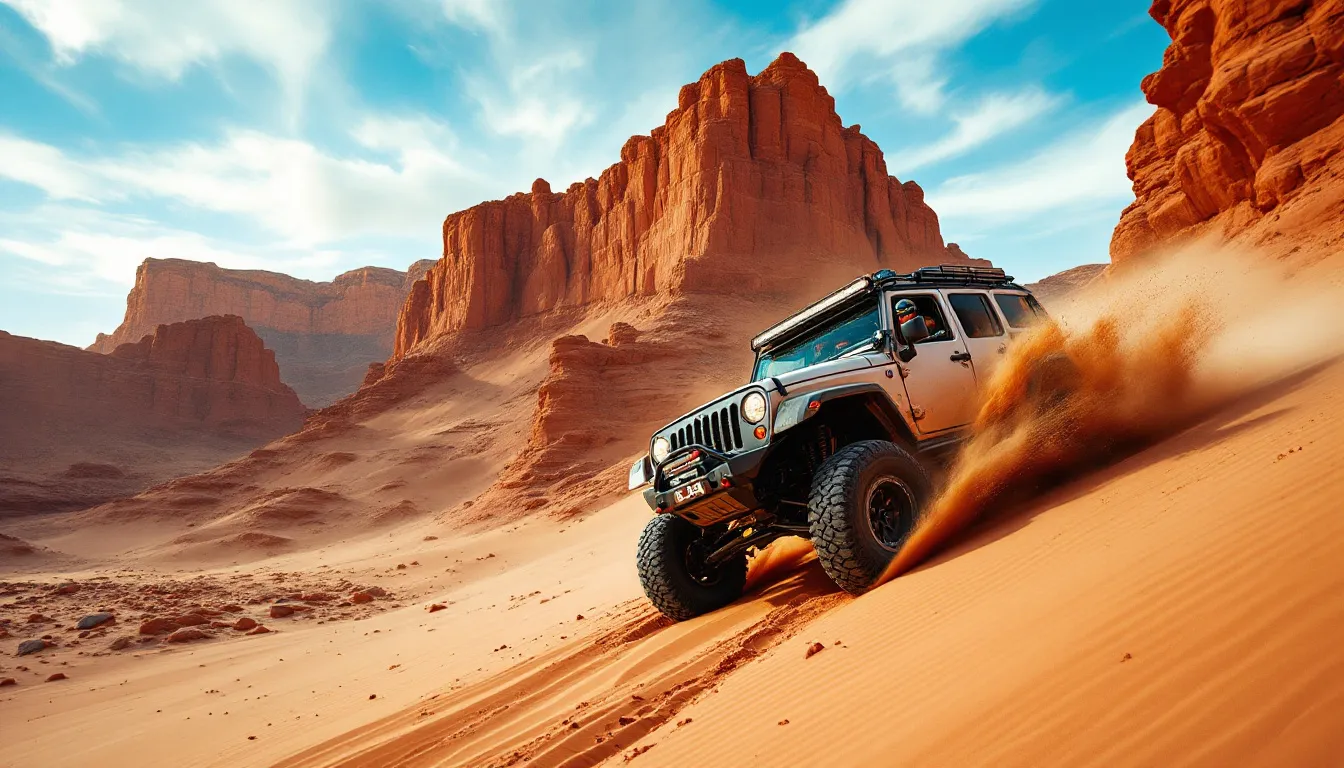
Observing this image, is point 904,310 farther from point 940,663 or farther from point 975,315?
point 940,663

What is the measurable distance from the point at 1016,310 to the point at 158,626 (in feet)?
43.9

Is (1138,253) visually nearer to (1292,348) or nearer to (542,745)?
(1292,348)

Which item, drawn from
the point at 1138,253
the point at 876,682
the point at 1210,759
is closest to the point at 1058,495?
the point at 876,682

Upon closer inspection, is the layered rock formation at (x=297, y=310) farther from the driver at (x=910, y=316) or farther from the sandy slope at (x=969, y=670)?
the driver at (x=910, y=316)

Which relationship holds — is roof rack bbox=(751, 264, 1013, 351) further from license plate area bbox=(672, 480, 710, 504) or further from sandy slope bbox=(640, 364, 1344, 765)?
sandy slope bbox=(640, 364, 1344, 765)

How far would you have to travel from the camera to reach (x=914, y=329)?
608 centimetres

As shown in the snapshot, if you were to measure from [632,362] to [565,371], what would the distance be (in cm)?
458

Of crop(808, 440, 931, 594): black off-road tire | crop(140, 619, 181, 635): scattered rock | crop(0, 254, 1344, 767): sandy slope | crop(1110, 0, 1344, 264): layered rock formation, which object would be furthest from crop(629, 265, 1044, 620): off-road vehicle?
crop(1110, 0, 1344, 264): layered rock formation

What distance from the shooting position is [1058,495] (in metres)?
5.95

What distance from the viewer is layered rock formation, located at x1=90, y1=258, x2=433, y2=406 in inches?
5157

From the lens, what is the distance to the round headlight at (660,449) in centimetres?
661

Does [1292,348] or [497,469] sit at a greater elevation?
[497,469]

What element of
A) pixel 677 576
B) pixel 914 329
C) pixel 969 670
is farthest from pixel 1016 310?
pixel 969 670

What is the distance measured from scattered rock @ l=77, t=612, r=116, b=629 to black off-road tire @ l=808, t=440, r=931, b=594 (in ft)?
39.5
